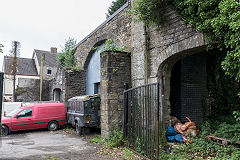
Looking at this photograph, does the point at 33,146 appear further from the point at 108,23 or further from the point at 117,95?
the point at 108,23

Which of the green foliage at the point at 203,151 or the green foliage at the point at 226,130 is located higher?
the green foliage at the point at 226,130

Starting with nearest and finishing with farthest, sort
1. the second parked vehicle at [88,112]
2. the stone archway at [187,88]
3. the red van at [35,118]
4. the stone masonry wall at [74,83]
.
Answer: the stone archway at [187,88]
the second parked vehicle at [88,112]
the red van at [35,118]
the stone masonry wall at [74,83]

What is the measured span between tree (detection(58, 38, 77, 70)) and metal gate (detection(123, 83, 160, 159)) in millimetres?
8497

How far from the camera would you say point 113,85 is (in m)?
7.66

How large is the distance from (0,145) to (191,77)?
23.7ft

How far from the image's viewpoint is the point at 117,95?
25.2 ft

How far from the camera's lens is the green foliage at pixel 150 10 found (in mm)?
6211

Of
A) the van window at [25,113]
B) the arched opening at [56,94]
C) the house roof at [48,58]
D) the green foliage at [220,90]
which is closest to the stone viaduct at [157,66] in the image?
the green foliage at [220,90]

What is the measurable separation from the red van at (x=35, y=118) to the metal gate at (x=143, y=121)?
5.26 m

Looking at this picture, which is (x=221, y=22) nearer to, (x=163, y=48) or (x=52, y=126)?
(x=163, y=48)

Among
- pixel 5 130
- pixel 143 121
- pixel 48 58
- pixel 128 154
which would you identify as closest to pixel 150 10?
pixel 143 121

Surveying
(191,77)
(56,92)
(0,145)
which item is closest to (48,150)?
(0,145)

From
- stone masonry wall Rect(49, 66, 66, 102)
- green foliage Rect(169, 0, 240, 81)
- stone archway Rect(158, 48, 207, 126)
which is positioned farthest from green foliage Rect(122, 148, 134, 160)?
stone masonry wall Rect(49, 66, 66, 102)

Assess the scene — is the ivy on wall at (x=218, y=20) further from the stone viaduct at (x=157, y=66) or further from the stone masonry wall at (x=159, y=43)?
the stone viaduct at (x=157, y=66)
